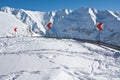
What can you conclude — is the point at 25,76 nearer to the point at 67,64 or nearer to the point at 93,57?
the point at 67,64

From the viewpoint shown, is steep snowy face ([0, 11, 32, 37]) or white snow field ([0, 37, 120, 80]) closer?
white snow field ([0, 37, 120, 80])

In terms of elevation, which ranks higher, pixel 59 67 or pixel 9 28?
pixel 9 28

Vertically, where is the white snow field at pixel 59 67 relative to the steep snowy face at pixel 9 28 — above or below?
below

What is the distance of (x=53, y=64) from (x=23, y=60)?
89.7 inches

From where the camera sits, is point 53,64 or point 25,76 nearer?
point 25,76

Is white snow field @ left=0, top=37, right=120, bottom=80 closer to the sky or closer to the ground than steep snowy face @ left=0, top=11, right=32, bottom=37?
closer to the ground

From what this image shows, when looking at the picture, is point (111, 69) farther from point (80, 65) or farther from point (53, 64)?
point (53, 64)

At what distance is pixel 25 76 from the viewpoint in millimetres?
11625

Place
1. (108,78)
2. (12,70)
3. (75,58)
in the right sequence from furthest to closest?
(75,58)
(12,70)
(108,78)

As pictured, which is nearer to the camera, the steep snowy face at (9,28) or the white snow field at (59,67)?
the white snow field at (59,67)

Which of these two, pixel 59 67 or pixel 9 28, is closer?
pixel 59 67

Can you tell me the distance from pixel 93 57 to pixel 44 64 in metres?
4.76

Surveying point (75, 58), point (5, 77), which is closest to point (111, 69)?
point (75, 58)

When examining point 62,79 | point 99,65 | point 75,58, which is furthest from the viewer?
point 75,58
